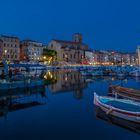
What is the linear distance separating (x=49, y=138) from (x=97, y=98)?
29.8 ft

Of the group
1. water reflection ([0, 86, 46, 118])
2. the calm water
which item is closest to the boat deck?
the calm water

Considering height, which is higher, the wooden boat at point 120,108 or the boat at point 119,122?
the wooden boat at point 120,108

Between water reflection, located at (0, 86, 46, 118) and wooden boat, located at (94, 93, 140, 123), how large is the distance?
780 centimetres

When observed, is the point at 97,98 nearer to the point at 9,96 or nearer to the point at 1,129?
the point at 1,129

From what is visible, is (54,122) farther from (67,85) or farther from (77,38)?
(77,38)

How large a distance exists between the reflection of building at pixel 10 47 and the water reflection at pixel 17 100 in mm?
83362

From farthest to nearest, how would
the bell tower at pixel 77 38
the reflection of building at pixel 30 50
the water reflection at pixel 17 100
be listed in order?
the bell tower at pixel 77 38 < the reflection of building at pixel 30 50 < the water reflection at pixel 17 100

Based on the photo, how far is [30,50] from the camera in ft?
431

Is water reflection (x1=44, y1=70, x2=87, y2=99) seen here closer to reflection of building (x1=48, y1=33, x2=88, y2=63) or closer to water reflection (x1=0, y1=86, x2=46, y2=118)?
water reflection (x1=0, y1=86, x2=46, y2=118)

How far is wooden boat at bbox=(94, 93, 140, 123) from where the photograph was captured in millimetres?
18484

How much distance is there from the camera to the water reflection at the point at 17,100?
24641mm

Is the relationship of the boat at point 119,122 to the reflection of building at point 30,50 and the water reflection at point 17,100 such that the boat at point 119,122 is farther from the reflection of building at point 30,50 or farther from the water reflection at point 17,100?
the reflection of building at point 30,50

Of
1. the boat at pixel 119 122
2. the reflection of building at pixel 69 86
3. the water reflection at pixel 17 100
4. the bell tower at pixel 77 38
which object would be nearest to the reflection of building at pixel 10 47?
the bell tower at pixel 77 38

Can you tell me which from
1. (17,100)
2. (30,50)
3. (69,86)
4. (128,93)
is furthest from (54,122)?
(30,50)
